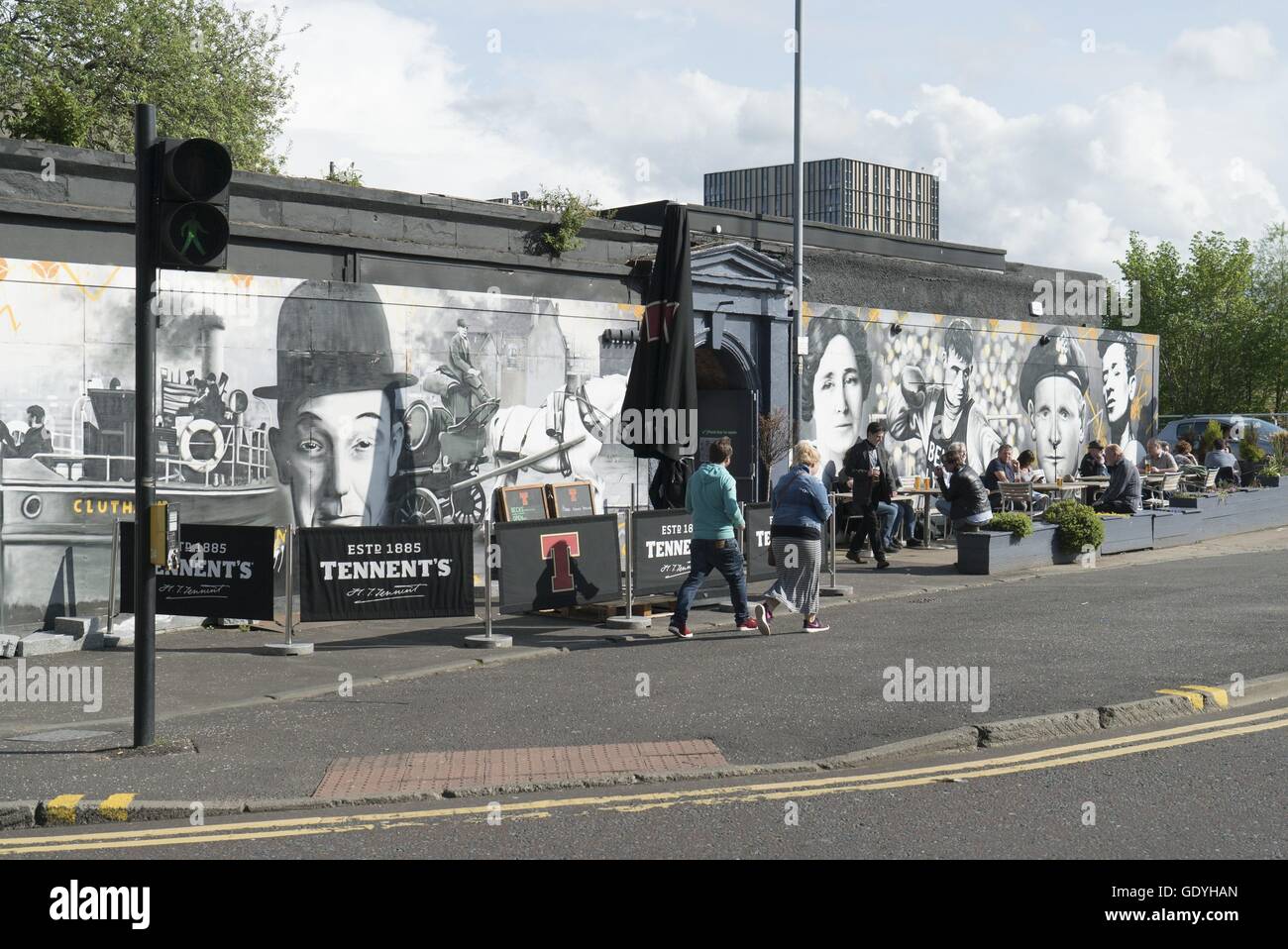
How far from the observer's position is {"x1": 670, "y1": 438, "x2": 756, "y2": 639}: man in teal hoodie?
12.6 m

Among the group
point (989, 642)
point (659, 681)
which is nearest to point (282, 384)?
point (659, 681)

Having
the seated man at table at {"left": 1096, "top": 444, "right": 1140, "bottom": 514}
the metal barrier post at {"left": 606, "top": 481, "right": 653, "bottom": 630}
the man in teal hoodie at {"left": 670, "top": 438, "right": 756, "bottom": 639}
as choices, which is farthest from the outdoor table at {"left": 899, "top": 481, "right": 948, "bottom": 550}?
the man in teal hoodie at {"left": 670, "top": 438, "right": 756, "bottom": 639}

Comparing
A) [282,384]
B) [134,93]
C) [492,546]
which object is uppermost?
[134,93]

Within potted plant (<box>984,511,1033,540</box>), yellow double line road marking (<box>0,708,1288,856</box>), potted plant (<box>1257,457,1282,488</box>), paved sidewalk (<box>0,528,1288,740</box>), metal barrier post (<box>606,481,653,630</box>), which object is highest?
potted plant (<box>1257,457,1282,488</box>)

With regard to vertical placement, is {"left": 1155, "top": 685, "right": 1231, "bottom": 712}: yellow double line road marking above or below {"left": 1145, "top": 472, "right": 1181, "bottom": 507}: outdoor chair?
→ below

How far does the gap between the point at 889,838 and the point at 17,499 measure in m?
9.44

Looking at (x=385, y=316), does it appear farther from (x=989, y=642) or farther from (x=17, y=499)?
(x=989, y=642)

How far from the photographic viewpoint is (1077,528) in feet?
60.0

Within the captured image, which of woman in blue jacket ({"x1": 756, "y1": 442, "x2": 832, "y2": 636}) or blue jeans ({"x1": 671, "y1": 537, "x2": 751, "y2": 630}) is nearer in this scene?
blue jeans ({"x1": 671, "y1": 537, "x2": 751, "y2": 630})

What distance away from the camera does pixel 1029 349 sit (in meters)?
25.8

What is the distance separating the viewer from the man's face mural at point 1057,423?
26.0m

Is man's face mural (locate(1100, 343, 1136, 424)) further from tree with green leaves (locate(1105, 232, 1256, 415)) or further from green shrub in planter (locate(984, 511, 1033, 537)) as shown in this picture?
tree with green leaves (locate(1105, 232, 1256, 415))

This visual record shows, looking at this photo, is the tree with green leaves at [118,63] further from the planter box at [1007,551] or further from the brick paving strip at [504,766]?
the brick paving strip at [504,766]

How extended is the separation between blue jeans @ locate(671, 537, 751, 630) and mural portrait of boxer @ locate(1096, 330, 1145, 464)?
17372 millimetres
